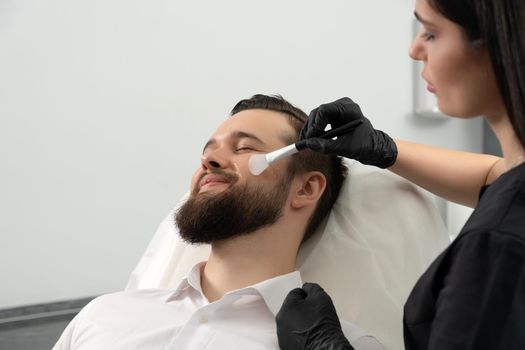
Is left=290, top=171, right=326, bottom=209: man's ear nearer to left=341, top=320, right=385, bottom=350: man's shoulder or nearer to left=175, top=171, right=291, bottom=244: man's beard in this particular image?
left=175, top=171, right=291, bottom=244: man's beard

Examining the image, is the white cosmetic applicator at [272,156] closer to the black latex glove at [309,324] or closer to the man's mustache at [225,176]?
the man's mustache at [225,176]

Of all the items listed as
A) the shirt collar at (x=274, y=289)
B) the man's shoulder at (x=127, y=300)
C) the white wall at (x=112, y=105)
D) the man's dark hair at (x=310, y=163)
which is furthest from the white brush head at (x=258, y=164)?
the white wall at (x=112, y=105)

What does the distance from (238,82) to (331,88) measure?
474 millimetres

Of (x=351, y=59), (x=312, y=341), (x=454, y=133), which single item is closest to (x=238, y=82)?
(x=351, y=59)

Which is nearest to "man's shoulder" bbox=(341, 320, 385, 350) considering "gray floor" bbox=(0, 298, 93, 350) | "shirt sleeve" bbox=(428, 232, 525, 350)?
"shirt sleeve" bbox=(428, 232, 525, 350)

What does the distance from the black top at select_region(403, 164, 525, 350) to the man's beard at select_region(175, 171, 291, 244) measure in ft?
1.79

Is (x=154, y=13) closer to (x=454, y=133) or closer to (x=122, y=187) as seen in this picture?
(x=122, y=187)

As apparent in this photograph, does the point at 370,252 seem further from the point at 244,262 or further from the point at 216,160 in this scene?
the point at 216,160

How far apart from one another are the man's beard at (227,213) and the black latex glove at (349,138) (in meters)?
0.17

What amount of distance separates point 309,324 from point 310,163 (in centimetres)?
46

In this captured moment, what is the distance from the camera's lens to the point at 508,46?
66 cm

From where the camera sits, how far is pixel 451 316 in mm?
667

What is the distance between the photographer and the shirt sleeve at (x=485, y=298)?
631mm

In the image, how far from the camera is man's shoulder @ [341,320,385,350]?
108 cm
